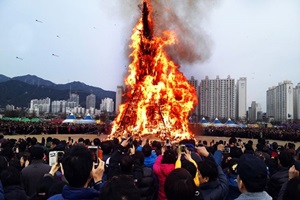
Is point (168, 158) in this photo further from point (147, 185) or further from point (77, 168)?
point (77, 168)

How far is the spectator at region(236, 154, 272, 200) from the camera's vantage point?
3.02 m

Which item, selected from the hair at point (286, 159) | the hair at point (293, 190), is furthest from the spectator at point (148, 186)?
the hair at point (293, 190)

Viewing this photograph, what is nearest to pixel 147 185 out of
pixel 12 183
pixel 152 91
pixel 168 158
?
pixel 168 158

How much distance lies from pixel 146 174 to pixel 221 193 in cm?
174

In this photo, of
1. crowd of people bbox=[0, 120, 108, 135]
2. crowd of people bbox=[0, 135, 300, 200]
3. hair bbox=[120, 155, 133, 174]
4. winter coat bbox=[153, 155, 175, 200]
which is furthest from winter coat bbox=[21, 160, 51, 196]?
crowd of people bbox=[0, 120, 108, 135]

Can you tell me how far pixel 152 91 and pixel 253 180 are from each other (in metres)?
24.5

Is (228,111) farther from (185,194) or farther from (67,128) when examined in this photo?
(185,194)

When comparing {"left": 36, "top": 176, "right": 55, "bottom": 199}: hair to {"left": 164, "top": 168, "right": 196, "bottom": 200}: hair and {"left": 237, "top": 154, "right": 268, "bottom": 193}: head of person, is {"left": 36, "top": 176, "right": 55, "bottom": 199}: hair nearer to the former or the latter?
{"left": 164, "top": 168, "right": 196, "bottom": 200}: hair

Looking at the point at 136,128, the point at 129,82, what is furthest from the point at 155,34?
the point at 136,128

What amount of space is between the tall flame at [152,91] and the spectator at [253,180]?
22589mm

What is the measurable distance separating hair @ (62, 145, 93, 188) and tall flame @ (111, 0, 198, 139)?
74.9 feet

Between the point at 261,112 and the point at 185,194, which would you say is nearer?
the point at 185,194

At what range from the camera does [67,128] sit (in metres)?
40.6

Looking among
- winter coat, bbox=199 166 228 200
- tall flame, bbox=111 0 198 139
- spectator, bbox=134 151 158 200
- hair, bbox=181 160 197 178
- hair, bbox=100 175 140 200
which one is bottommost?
spectator, bbox=134 151 158 200
